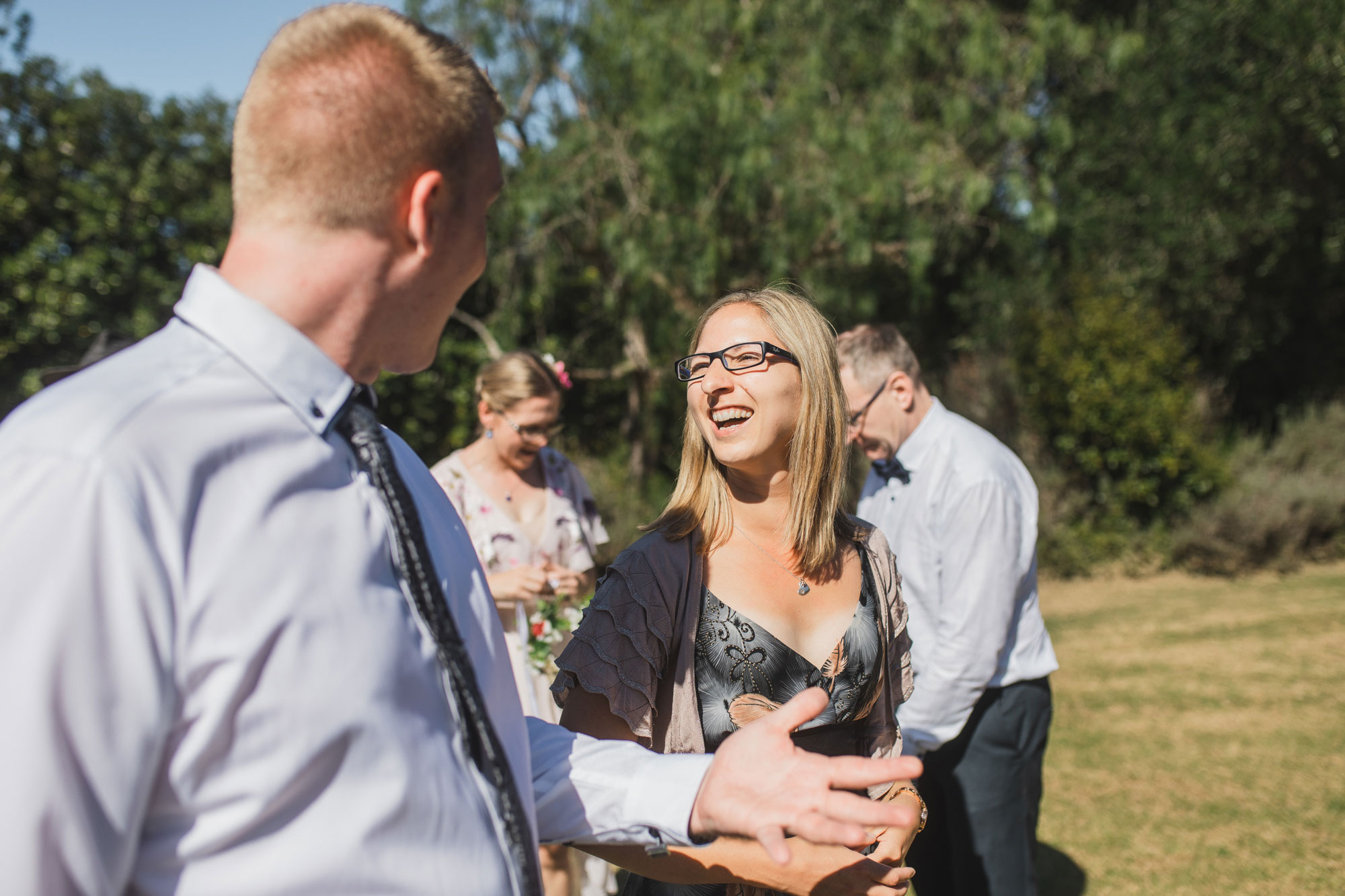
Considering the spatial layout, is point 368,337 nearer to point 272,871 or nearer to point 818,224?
point 272,871

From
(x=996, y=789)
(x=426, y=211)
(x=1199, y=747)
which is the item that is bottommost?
(x=1199, y=747)

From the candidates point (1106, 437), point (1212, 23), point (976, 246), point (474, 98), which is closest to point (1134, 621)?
point (1106, 437)

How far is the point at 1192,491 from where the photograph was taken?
1161 centimetres

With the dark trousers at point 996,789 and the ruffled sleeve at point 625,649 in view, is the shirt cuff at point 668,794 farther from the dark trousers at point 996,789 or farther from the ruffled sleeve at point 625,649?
the dark trousers at point 996,789

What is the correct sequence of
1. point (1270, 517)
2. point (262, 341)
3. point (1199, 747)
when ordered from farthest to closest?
point (1270, 517) → point (1199, 747) → point (262, 341)

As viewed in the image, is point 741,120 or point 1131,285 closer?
point 741,120

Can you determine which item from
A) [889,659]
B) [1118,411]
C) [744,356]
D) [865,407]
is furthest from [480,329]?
[889,659]

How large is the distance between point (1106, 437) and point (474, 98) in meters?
11.9

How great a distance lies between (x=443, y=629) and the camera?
43.6 inches

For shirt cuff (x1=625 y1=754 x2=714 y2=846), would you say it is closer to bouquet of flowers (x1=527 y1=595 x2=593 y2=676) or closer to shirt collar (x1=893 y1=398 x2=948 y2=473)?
shirt collar (x1=893 y1=398 x2=948 y2=473)

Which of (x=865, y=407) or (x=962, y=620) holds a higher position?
(x=865, y=407)

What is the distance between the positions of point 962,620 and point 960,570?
0.56ft

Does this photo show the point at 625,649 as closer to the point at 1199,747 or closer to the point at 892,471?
the point at 892,471

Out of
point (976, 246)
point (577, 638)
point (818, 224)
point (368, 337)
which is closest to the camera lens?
point (368, 337)
